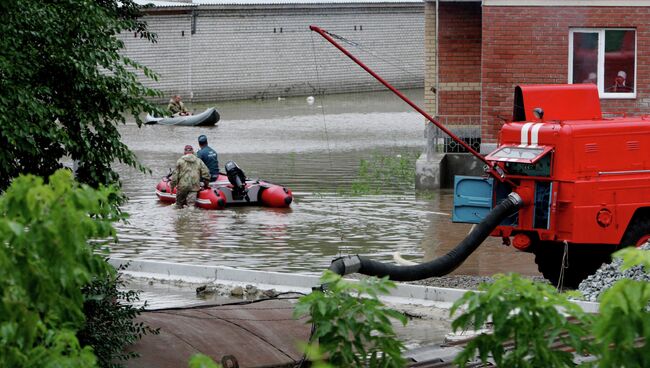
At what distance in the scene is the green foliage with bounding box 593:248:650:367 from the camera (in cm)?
590

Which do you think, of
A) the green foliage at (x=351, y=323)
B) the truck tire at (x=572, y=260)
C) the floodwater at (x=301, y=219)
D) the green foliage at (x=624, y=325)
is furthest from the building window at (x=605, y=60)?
the green foliage at (x=624, y=325)

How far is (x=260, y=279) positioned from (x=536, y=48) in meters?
11.4

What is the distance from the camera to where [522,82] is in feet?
86.0

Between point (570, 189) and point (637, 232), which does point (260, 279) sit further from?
point (637, 232)

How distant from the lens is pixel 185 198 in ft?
78.8

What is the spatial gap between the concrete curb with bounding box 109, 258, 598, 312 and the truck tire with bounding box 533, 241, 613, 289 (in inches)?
62.6

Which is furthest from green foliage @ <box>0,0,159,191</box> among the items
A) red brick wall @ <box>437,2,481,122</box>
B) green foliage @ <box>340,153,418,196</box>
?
red brick wall @ <box>437,2,481,122</box>

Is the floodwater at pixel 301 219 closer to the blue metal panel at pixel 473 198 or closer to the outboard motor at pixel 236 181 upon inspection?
the outboard motor at pixel 236 181

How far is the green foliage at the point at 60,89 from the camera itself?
1078cm

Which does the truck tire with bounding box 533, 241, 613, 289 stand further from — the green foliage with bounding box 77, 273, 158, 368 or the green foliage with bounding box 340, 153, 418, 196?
the green foliage with bounding box 340, 153, 418, 196

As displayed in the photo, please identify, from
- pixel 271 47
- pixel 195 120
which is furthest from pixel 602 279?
pixel 271 47

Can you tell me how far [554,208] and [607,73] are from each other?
36.1ft

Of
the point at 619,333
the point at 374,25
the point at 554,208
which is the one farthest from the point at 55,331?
the point at 374,25

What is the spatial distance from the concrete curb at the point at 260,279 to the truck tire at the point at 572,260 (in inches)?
62.6
